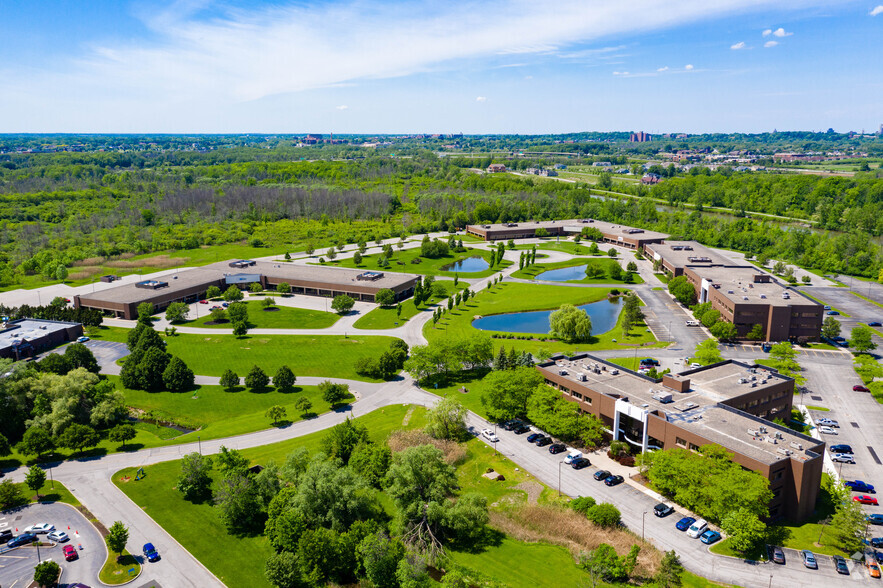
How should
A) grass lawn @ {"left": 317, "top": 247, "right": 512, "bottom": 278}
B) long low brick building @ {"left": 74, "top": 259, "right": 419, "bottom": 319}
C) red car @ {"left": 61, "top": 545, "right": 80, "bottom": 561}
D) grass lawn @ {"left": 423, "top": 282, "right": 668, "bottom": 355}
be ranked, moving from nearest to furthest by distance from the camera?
red car @ {"left": 61, "top": 545, "right": 80, "bottom": 561}, grass lawn @ {"left": 423, "top": 282, "right": 668, "bottom": 355}, long low brick building @ {"left": 74, "top": 259, "right": 419, "bottom": 319}, grass lawn @ {"left": 317, "top": 247, "right": 512, "bottom": 278}

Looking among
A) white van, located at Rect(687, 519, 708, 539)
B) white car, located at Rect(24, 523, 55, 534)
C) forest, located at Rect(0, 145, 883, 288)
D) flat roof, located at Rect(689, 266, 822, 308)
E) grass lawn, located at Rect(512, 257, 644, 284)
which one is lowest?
white car, located at Rect(24, 523, 55, 534)

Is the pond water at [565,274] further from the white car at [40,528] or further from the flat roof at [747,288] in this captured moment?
the white car at [40,528]

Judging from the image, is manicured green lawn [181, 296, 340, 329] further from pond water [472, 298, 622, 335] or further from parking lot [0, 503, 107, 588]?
parking lot [0, 503, 107, 588]

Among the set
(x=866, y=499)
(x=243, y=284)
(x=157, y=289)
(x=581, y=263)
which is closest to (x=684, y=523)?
(x=866, y=499)

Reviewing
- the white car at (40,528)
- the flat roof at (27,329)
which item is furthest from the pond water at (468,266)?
the white car at (40,528)

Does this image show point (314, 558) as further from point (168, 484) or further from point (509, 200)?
point (509, 200)

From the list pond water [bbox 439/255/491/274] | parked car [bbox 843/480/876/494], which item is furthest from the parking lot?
pond water [bbox 439/255/491/274]
